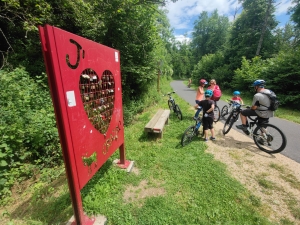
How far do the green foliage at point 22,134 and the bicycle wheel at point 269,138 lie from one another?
488cm

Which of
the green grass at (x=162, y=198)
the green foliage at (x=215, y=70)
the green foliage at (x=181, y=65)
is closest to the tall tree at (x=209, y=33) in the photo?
the green foliage at (x=181, y=65)

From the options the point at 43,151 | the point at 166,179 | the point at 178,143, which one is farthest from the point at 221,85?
the point at 43,151

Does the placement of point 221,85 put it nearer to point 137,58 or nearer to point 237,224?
point 137,58

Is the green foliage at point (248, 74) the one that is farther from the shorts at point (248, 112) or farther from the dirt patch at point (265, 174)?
the dirt patch at point (265, 174)

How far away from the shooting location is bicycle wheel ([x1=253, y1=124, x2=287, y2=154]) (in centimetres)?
339

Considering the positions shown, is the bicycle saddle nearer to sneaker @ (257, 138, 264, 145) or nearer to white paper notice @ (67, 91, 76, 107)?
sneaker @ (257, 138, 264, 145)

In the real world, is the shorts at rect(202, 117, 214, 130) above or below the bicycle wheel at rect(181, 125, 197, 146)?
above

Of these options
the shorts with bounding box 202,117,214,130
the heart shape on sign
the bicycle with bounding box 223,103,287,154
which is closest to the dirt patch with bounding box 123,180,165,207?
the heart shape on sign

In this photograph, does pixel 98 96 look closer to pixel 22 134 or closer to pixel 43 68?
pixel 22 134

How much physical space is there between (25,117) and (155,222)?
3.12 m

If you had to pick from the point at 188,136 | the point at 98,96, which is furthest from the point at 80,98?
the point at 188,136

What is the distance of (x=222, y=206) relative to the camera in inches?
85.2

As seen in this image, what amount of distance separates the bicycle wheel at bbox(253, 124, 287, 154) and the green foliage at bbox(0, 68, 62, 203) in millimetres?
4882

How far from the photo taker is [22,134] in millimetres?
2617
